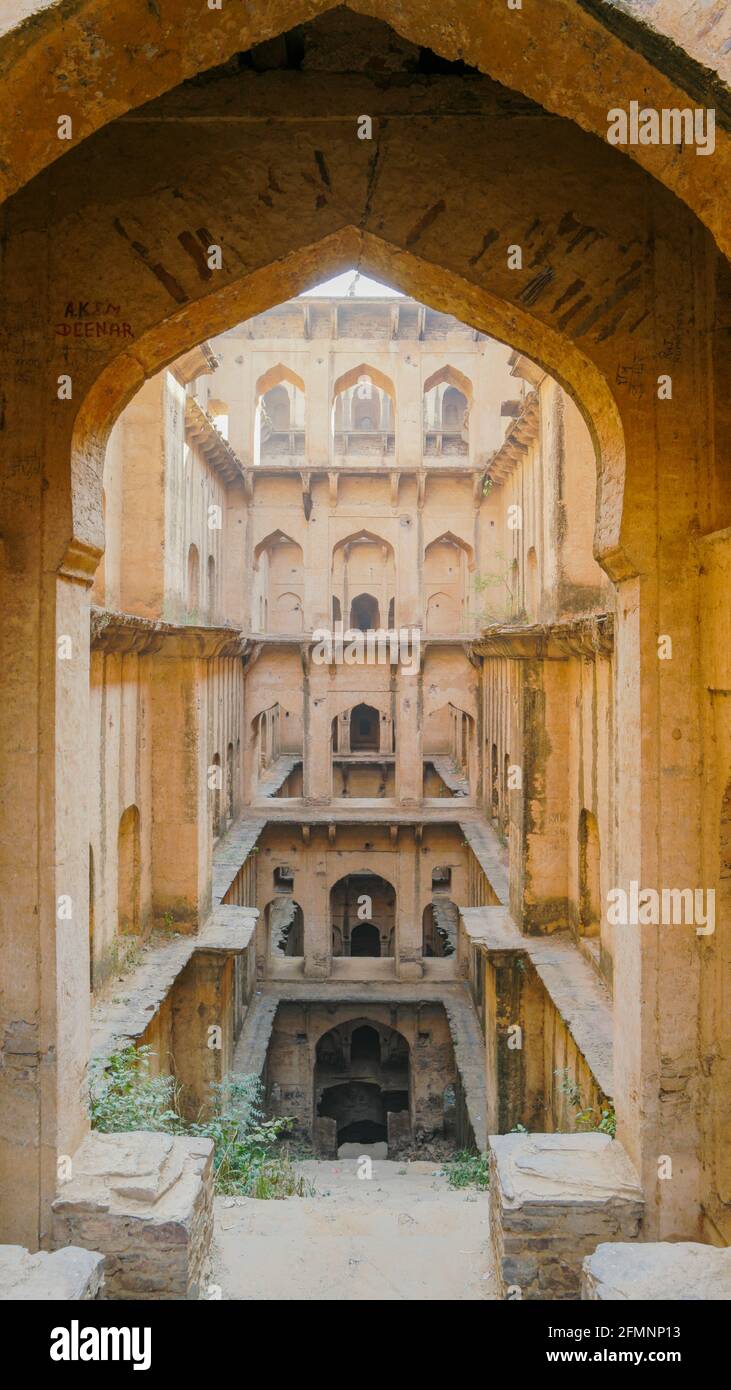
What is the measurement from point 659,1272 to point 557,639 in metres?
6.90

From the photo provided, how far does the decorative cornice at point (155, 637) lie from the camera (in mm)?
9023

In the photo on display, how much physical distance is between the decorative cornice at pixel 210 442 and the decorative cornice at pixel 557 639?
5155 millimetres

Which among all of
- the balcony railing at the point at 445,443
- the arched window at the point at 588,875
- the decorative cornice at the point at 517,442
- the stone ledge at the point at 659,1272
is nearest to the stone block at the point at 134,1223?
the stone ledge at the point at 659,1272

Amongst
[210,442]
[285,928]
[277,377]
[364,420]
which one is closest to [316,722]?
[210,442]

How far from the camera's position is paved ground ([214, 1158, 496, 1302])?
18.4 ft

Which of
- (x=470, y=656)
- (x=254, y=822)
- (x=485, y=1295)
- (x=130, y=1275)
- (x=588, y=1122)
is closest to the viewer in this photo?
(x=130, y=1275)

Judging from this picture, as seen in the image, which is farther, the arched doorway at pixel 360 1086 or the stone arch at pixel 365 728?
the stone arch at pixel 365 728

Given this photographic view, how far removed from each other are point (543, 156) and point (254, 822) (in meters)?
13.5

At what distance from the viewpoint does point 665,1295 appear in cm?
406

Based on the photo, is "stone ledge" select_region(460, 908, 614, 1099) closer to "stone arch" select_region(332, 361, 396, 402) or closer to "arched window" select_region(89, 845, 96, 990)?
"arched window" select_region(89, 845, 96, 990)

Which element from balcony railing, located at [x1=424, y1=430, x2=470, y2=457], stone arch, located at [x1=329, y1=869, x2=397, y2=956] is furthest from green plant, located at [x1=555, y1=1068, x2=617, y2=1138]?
balcony railing, located at [x1=424, y1=430, x2=470, y2=457]

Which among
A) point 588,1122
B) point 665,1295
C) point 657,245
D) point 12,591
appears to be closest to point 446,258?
point 657,245

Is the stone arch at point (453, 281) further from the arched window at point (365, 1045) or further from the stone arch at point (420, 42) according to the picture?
the arched window at point (365, 1045)

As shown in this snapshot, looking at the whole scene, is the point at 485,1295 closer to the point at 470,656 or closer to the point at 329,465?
the point at 470,656
